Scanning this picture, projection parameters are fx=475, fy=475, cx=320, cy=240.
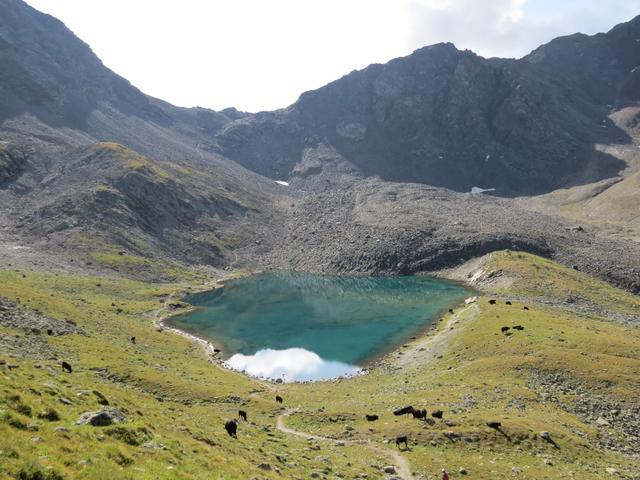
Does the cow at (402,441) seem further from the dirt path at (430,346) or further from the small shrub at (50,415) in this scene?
the dirt path at (430,346)

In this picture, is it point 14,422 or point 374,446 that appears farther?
point 374,446

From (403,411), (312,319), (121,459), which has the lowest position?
(312,319)

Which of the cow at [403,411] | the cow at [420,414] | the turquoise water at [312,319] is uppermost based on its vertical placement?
the cow at [420,414]

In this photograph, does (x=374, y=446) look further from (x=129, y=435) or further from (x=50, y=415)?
(x=50, y=415)

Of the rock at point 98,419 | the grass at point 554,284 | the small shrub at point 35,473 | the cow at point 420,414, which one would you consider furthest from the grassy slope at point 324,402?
the grass at point 554,284

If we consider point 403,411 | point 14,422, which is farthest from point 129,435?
point 403,411

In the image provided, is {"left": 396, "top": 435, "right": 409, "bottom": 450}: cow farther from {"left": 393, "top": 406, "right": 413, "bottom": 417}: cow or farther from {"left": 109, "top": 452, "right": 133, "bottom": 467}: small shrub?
{"left": 109, "top": 452, "right": 133, "bottom": 467}: small shrub
